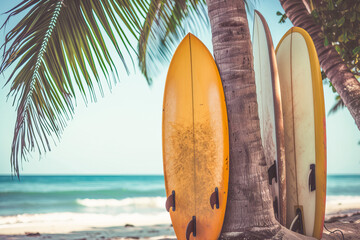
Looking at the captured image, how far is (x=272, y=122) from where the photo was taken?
225 centimetres

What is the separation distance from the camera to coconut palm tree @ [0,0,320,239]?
1.79 m

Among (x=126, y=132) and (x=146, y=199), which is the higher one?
(x=126, y=132)

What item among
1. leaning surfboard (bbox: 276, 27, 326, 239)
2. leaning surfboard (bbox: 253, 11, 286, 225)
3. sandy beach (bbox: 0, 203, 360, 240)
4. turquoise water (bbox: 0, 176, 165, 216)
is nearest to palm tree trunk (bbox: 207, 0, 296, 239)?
leaning surfboard (bbox: 253, 11, 286, 225)

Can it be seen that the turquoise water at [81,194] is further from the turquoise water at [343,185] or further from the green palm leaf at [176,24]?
the turquoise water at [343,185]

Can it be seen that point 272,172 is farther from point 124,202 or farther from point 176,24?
point 124,202

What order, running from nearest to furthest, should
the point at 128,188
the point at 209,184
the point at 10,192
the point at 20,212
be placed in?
the point at 209,184 < the point at 20,212 < the point at 10,192 < the point at 128,188

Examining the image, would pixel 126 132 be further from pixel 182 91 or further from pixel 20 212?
pixel 182 91

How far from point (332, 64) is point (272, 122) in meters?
1.00

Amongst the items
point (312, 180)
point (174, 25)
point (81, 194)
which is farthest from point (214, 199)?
point (81, 194)

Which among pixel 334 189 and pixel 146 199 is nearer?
pixel 146 199

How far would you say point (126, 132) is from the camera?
21172mm

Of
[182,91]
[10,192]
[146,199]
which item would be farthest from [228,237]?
[10,192]

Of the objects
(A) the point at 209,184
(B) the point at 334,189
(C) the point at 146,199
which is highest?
(A) the point at 209,184

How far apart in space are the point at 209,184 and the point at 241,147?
32cm
